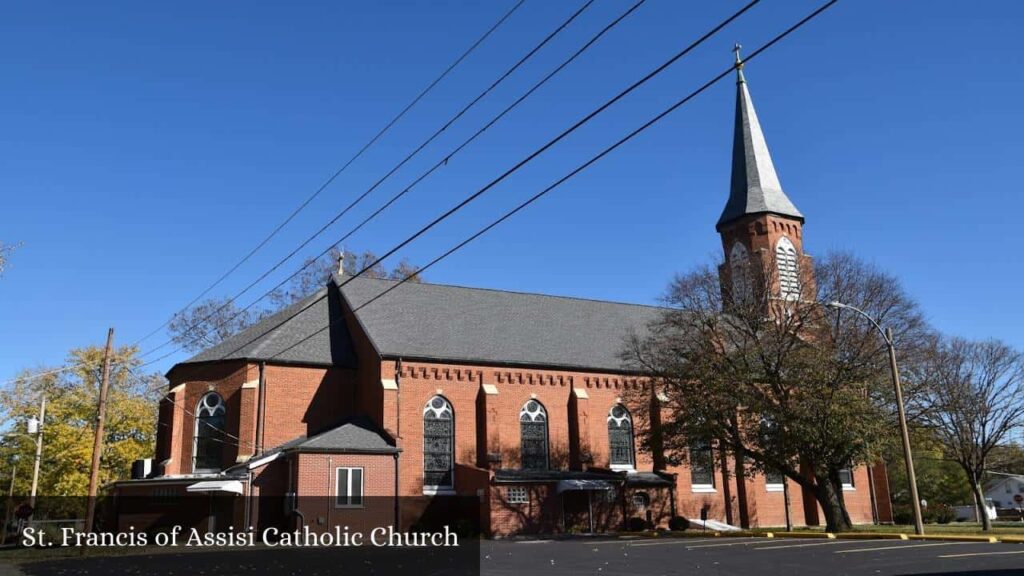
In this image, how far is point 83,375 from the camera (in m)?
50.6

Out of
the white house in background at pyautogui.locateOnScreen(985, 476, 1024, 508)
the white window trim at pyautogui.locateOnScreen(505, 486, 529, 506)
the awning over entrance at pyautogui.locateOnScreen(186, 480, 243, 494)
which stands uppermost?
the awning over entrance at pyautogui.locateOnScreen(186, 480, 243, 494)

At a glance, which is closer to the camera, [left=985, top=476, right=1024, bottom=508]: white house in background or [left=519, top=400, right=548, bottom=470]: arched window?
[left=519, top=400, right=548, bottom=470]: arched window

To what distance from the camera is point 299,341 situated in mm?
35781

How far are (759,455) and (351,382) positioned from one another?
17971mm

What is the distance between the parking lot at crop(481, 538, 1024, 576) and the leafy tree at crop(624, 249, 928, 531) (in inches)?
187

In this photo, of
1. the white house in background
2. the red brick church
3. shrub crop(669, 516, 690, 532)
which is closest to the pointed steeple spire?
the red brick church

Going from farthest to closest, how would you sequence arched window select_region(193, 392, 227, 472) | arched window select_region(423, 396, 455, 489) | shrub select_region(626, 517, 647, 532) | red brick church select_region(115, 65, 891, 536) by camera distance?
shrub select_region(626, 517, 647, 532) → arched window select_region(423, 396, 455, 489) → arched window select_region(193, 392, 227, 472) → red brick church select_region(115, 65, 891, 536)

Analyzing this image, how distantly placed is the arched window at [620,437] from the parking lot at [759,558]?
1253 cm

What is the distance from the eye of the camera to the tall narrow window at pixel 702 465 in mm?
31938

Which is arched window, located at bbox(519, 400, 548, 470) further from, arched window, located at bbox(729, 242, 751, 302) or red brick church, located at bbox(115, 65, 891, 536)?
arched window, located at bbox(729, 242, 751, 302)

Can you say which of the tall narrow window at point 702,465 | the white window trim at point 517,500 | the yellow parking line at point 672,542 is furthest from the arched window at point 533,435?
the yellow parking line at point 672,542

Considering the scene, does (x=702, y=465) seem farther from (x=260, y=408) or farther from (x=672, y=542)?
(x=260, y=408)

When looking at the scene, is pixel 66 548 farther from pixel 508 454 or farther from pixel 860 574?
pixel 860 574

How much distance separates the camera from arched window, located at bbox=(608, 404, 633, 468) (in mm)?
38312
